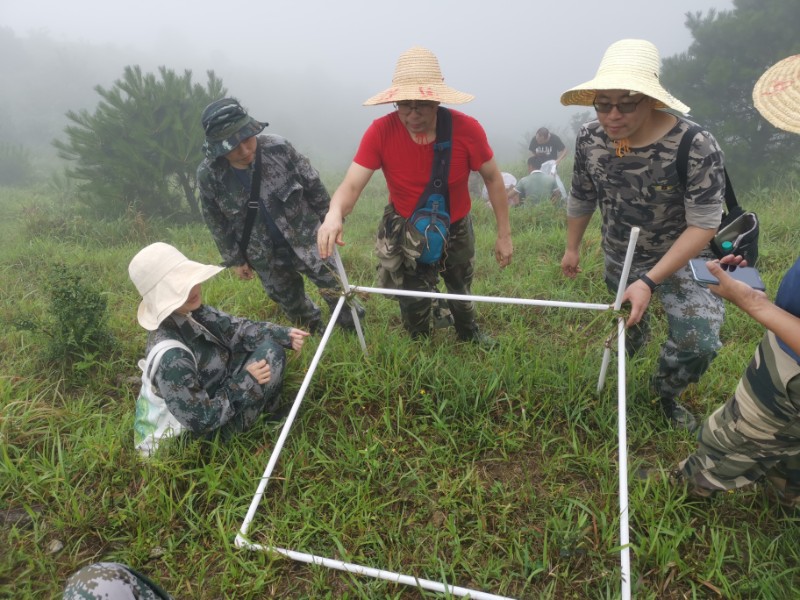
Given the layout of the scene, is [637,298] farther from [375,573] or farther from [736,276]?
[375,573]

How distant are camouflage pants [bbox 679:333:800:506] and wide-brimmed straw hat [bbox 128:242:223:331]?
7.22 feet

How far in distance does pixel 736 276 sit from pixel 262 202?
2523 millimetres

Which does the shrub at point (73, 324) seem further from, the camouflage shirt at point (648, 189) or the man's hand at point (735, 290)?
the man's hand at point (735, 290)

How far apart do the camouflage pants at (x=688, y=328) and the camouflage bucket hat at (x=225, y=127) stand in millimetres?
2429

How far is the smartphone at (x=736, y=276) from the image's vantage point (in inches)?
62.2

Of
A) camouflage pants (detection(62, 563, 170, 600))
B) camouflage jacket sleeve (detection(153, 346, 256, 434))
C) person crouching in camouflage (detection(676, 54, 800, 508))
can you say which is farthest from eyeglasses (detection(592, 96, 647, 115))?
camouflage pants (detection(62, 563, 170, 600))

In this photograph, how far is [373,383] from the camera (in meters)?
2.73

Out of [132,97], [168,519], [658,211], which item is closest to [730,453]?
[658,211]

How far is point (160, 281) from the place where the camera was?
2129mm

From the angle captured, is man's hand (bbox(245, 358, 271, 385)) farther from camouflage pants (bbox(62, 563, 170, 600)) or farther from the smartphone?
the smartphone

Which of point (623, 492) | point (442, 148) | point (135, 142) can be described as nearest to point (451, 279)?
point (442, 148)

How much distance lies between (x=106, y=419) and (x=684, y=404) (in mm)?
3304

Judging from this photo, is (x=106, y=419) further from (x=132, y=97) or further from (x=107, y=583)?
(x=132, y=97)

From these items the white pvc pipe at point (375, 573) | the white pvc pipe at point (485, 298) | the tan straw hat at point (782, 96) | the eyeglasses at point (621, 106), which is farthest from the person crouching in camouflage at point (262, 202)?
the tan straw hat at point (782, 96)
